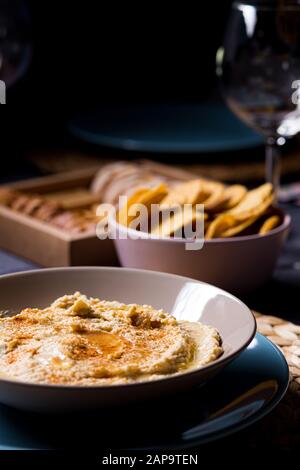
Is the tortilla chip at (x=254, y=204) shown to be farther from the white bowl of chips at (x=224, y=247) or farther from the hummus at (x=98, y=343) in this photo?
the hummus at (x=98, y=343)

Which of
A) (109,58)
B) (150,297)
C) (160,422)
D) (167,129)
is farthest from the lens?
(109,58)

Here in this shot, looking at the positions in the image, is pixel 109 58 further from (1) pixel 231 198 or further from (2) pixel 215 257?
(2) pixel 215 257

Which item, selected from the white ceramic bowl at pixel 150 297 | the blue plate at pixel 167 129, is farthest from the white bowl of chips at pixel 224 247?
the blue plate at pixel 167 129

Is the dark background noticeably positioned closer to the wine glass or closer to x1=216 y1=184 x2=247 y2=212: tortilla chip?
the wine glass

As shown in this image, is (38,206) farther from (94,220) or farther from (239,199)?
(239,199)

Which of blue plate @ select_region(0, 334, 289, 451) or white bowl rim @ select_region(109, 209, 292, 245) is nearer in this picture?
blue plate @ select_region(0, 334, 289, 451)

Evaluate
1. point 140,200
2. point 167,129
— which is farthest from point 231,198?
point 167,129

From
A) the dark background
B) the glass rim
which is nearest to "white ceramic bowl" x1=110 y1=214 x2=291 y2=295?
the glass rim

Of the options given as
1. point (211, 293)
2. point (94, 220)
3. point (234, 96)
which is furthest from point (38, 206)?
point (211, 293)
